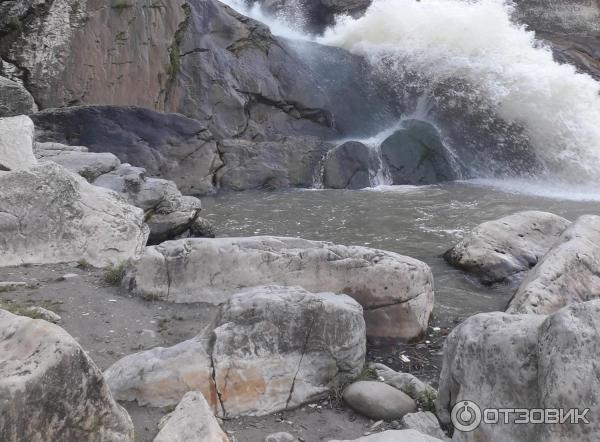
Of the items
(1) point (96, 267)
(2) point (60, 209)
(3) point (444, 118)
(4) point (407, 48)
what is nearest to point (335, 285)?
(1) point (96, 267)

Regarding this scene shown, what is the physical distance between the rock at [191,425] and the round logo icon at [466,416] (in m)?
1.34

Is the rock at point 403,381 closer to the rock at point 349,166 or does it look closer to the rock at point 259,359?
the rock at point 259,359

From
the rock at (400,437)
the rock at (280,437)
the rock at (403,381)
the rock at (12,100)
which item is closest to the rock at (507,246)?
the rock at (403,381)

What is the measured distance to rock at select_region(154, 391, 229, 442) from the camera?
3096mm

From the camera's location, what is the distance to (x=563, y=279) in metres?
5.93

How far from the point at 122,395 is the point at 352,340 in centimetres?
167

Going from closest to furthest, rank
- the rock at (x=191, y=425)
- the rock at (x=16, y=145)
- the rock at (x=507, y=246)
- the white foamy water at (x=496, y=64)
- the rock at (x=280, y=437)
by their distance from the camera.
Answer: the rock at (x=191, y=425)
the rock at (x=280, y=437)
the rock at (x=16, y=145)
the rock at (x=507, y=246)
the white foamy water at (x=496, y=64)

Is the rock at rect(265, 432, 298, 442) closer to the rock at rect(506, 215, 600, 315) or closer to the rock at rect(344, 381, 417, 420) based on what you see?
the rock at rect(344, 381, 417, 420)

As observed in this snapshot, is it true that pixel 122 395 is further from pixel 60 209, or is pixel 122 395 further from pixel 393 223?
pixel 393 223

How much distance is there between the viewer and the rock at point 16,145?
22.2 ft

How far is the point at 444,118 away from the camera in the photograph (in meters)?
16.4

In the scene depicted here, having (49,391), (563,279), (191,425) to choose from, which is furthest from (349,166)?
(49,391)

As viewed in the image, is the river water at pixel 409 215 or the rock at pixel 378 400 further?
the river water at pixel 409 215

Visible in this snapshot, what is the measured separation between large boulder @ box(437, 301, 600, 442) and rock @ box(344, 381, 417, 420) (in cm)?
29
